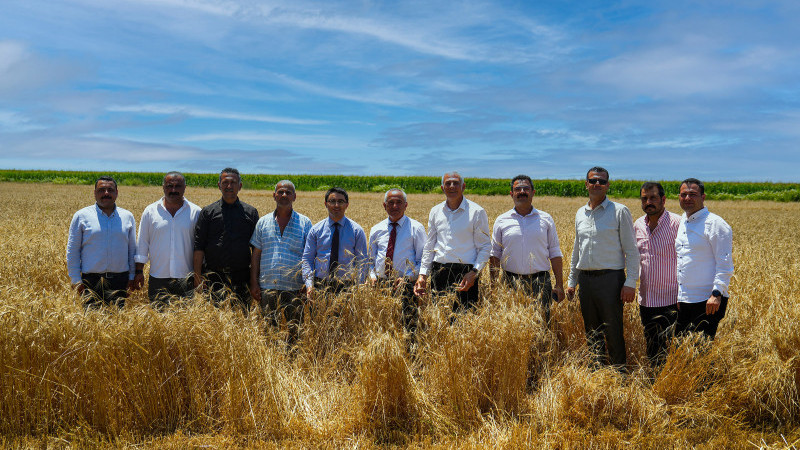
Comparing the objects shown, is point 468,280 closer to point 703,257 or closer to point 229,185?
point 703,257

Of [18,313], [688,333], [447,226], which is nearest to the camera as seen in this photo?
[18,313]

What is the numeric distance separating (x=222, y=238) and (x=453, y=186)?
275 centimetres

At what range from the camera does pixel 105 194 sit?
5715 millimetres

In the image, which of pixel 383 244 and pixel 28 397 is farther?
pixel 383 244

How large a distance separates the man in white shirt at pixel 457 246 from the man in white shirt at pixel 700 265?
195cm

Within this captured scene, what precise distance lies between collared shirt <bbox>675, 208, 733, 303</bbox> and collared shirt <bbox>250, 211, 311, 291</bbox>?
13.2 feet

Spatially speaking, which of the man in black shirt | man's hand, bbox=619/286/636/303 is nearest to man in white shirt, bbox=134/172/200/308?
the man in black shirt

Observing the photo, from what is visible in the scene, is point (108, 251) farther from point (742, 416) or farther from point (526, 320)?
point (742, 416)

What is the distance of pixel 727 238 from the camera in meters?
4.67

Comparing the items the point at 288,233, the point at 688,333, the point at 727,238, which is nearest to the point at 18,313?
the point at 288,233

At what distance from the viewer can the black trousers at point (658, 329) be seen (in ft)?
16.5

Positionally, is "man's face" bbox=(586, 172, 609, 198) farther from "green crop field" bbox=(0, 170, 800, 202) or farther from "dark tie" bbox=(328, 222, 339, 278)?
"green crop field" bbox=(0, 170, 800, 202)

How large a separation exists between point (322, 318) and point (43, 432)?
2590mm

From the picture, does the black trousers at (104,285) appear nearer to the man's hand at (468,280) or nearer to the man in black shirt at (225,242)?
the man in black shirt at (225,242)
